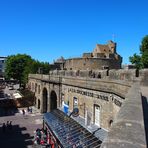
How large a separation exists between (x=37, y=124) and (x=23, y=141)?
23.9 ft

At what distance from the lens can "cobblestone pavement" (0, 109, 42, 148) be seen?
2245cm

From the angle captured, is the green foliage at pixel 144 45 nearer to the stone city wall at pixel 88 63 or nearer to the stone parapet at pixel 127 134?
the stone city wall at pixel 88 63

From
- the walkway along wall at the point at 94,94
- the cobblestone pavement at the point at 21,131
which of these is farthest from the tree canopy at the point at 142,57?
the cobblestone pavement at the point at 21,131

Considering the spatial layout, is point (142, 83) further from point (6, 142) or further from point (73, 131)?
point (6, 142)

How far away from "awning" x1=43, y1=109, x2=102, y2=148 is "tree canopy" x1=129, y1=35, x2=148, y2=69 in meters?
15.8

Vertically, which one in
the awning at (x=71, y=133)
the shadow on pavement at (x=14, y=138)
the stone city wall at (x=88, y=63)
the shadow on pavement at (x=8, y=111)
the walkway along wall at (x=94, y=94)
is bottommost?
the shadow on pavement at (x=14, y=138)

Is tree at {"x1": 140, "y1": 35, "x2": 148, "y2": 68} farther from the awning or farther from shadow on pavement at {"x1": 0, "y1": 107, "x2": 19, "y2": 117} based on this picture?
shadow on pavement at {"x1": 0, "y1": 107, "x2": 19, "y2": 117}

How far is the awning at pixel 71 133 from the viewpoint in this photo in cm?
1354

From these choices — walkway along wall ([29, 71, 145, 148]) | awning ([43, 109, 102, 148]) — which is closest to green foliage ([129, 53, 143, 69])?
walkway along wall ([29, 71, 145, 148])

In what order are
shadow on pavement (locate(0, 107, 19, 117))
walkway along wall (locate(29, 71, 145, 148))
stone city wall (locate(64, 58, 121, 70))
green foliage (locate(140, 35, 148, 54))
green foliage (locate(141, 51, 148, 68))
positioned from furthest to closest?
stone city wall (locate(64, 58, 121, 70))
shadow on pavement (locate(0, 107, 19, 117))
green foliage (locate(140, 35, 148, 54))
green foliage (locate(141, 51, 148, 68))
walkway along wall (locate(29, 71, 145, 148))

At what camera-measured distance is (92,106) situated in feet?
54.7

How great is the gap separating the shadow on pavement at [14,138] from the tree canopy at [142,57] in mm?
16697

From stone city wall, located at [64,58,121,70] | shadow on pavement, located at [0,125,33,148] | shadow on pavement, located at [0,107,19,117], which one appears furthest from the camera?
stone city wall, located at [64,58,121,70]

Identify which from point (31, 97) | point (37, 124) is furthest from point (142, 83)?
point (31, 97)
